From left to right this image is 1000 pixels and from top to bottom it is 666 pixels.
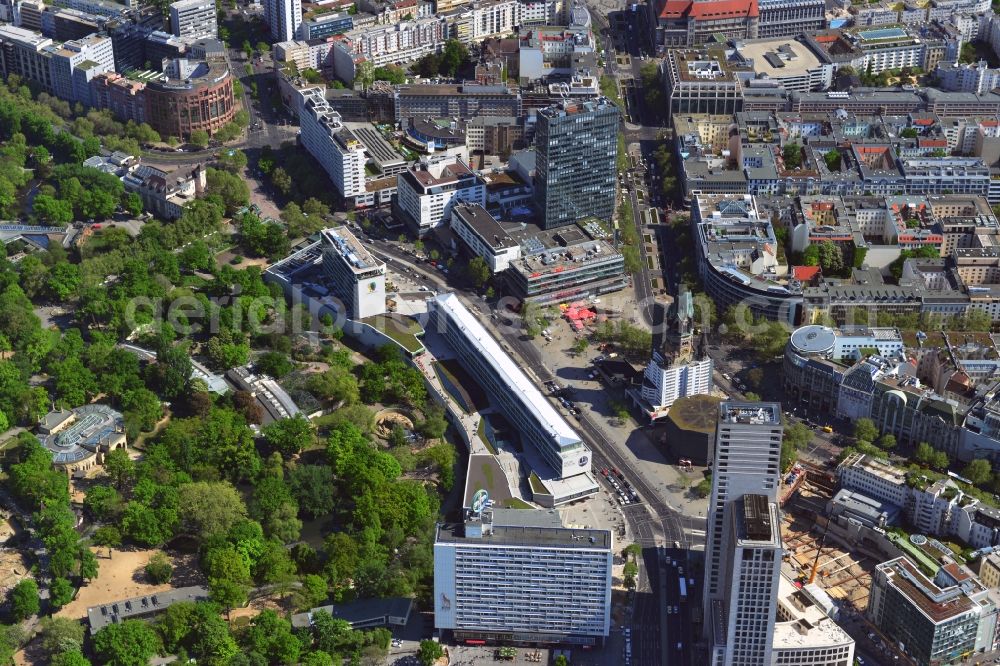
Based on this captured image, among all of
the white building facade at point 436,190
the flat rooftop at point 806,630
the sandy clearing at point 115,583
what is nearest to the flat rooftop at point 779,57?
the white building facade at point 436,190

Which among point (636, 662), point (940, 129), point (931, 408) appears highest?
point (940, 129)

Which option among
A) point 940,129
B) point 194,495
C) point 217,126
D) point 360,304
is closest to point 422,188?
point 360,304

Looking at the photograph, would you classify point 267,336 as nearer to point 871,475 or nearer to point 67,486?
point 67,486

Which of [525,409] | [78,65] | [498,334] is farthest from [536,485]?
[78,65]

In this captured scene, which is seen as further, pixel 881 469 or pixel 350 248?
Result: pixel 350 248

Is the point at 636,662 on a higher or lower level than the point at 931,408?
lower

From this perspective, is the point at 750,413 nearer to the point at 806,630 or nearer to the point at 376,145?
the point at 806,630
